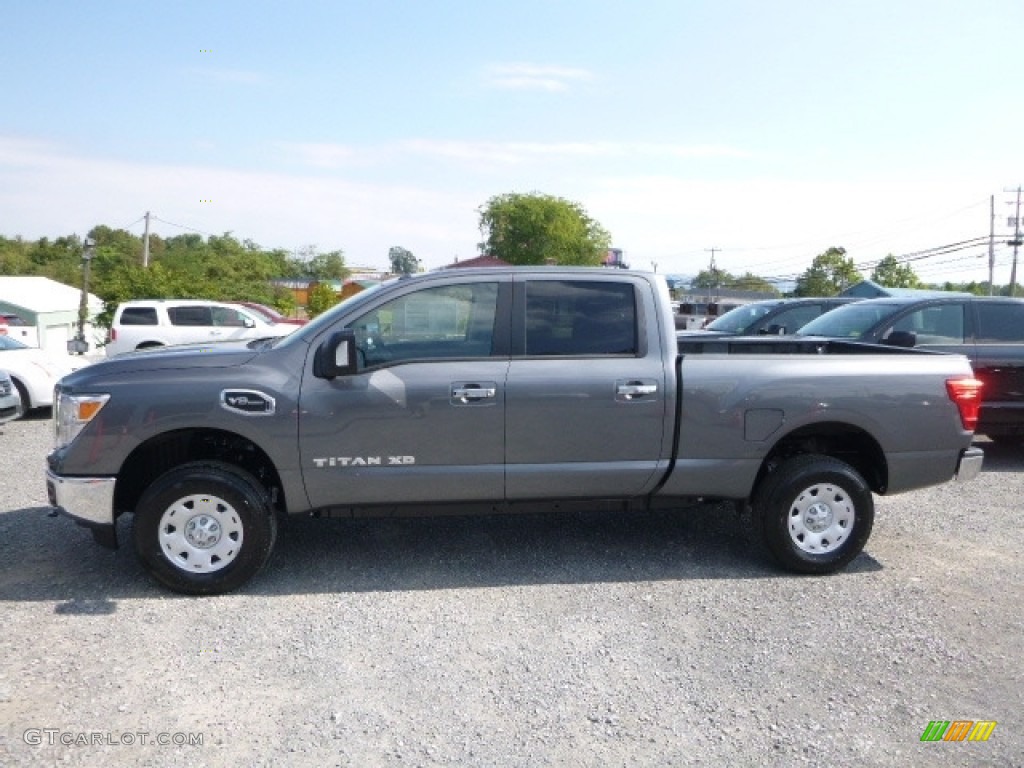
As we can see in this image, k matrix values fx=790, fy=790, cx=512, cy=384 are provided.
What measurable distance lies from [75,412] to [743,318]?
39.1ft

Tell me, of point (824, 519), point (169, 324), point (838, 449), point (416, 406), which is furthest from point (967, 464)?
point (169, 324)

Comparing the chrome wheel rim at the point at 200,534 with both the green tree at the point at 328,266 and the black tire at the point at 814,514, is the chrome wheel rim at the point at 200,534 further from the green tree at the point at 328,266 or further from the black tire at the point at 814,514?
the green tree at the point at 328,266

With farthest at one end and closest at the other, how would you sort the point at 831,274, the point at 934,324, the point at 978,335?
the point at 831,274 → the point at 934,324 → the point at 978,335

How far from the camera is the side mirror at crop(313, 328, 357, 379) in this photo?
4.37m

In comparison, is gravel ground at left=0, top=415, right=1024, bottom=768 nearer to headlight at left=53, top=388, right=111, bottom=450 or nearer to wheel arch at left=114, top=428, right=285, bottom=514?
wheel arch at left=114, top=428, right=285, bottom=514

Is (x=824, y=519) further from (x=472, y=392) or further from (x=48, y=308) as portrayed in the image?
(x=48, y=308)

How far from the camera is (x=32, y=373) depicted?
10.5 meters

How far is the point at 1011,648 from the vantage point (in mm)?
3984

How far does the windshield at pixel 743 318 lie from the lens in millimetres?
13555

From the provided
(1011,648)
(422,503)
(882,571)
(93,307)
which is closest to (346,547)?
(422,503)

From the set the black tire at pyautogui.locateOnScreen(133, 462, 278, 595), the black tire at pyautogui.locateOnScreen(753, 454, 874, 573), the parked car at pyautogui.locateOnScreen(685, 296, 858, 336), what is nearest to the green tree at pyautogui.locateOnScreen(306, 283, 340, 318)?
the parked car at pyautogui.locateOnScreen(685, 296, 858, 336)

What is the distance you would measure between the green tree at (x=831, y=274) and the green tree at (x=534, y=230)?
2497 cm

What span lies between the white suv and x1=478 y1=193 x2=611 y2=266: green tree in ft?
245

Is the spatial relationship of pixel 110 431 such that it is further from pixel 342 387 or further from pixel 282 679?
pixel 282 679
